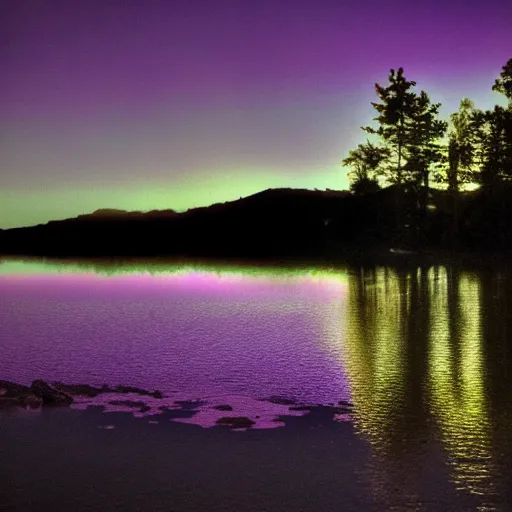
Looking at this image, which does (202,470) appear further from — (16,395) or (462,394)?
(462,394)

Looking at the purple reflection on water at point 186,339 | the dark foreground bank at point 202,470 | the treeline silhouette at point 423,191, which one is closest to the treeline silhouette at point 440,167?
the treeline silhouette at point 423,191

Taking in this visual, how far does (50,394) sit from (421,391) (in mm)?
6270

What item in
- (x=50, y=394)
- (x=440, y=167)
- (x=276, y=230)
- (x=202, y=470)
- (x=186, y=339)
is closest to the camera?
(x=202, y=470)

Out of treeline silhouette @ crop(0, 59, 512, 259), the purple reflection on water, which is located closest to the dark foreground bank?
the purple reflection on water

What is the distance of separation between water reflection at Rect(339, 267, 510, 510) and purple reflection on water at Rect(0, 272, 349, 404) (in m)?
0.78

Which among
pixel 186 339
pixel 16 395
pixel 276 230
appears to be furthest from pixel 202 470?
pixel 276 230

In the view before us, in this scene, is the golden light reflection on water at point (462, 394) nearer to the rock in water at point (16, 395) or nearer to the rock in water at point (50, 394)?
the rock in water at point (50, 394)

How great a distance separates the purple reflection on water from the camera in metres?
13.5

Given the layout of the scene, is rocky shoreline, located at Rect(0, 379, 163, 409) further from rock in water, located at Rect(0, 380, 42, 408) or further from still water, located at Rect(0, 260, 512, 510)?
still water, located at Rect(0, 260, 512, 510)

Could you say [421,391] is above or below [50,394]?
below

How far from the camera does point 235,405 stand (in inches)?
454

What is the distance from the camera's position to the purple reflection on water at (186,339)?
13.5 metres

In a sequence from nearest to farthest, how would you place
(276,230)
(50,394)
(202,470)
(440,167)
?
1. (202,470)
2. (50,394)
3. (440,167)
4. (276,230)

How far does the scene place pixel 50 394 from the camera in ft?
39.4
